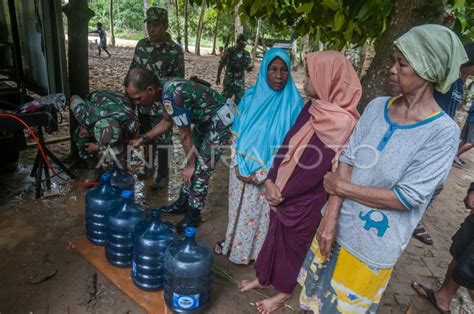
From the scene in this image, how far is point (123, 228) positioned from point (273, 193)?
3.71 ft

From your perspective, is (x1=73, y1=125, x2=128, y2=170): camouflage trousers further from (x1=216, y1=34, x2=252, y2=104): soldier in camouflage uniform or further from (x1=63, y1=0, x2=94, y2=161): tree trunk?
(x1=216, y1=34, x2=252, y2=104): soldier in camouflage uniform

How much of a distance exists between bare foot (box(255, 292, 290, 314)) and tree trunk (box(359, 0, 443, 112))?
1.50 metres

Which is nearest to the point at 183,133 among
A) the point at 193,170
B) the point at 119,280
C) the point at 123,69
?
the point at 193,170

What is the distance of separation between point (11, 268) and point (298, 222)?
216cm

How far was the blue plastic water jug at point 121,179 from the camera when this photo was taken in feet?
10.00

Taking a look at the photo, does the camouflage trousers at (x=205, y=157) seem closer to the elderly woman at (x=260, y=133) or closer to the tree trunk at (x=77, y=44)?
the elderly woman at (x=260, y=133)

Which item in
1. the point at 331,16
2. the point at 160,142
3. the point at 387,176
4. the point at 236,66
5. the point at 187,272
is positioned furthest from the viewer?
the point at 236,66

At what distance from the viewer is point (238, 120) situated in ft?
8.23

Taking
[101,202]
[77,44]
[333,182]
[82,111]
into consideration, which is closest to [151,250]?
[101,202]

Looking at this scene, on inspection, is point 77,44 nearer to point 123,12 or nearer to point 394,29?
point 394,29

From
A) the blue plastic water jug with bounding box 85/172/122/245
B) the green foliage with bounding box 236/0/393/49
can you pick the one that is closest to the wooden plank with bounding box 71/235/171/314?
the blue plastic water jug with bounding box 85/172/122/245

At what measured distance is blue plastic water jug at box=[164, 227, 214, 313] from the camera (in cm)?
211

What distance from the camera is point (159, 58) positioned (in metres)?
3.89

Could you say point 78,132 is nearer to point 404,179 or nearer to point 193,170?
point 193,170
